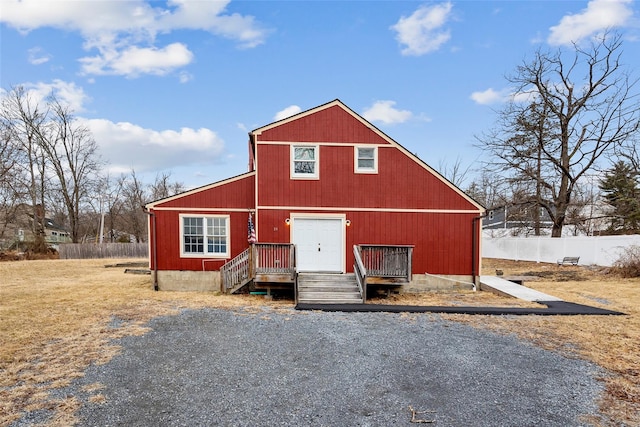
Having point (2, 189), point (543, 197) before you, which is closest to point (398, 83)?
point (543, 197)

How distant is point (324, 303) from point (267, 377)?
16.7 feet

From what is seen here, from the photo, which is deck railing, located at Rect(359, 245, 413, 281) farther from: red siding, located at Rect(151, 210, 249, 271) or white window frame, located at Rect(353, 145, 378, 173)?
red siding, located at Rect(151, 210, 249, 271)

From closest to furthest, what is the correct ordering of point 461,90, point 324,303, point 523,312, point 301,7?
1. point 523,312
2. point 324,303
3. point 301,7
4. point 461,90

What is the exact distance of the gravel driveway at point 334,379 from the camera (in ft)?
12.5

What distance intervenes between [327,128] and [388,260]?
5.01m

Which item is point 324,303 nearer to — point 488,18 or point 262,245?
point 262,245

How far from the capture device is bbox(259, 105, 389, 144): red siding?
1257cm

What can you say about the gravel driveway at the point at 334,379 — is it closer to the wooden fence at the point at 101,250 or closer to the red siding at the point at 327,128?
the red siding at the point at 327,128

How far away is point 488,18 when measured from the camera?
465 inches

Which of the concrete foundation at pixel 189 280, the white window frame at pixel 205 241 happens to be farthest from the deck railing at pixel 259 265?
the concrete foundation at pixel 189 280

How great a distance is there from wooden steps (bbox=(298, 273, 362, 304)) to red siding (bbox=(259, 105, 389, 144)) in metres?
4.71

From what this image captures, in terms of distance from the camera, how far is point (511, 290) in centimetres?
1191

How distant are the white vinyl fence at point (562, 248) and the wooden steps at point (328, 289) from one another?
14.8 meters

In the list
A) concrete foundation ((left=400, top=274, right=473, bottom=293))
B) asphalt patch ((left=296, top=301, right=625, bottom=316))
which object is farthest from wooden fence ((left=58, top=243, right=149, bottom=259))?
asphalt patch ((left=296, top=301, right=625, bottom=316))
